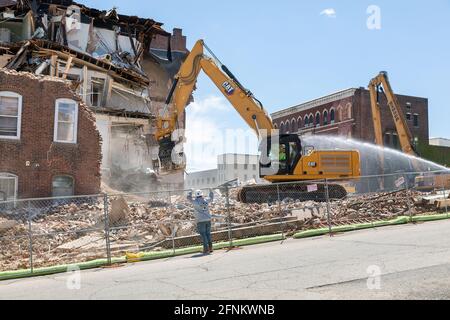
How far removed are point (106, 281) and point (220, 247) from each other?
4.55 meters

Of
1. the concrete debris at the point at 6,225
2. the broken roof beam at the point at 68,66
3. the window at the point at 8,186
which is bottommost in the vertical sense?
the concrete debris at the point at 6,225

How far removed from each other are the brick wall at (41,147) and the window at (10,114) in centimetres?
18

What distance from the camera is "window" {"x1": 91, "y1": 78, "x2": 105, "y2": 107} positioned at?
106ft

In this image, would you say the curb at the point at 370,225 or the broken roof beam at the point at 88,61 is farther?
the broken roof beam at the point at 88,61

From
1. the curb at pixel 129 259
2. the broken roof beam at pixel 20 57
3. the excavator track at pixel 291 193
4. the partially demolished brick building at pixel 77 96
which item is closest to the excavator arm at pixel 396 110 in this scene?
the excavator track at pixel 291 193

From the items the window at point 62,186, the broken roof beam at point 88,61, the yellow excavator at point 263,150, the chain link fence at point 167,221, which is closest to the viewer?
the chain link fence at point 167,221

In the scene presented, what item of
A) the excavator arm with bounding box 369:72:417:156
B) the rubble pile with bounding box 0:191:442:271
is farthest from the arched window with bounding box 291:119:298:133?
the rubble pile with bounding box 0:191:442:271

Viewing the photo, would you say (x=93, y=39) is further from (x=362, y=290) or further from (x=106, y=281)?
(x=362, y=290)

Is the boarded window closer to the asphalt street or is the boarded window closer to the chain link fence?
the chain link fence

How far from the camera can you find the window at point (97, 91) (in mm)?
32181

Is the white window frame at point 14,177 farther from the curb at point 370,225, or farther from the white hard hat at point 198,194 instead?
the curb at point 370,225

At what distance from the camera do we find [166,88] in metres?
46.3

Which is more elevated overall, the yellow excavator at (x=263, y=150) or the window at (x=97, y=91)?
the window at (x=97, y=91)

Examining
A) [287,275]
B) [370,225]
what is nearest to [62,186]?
[370,225]
